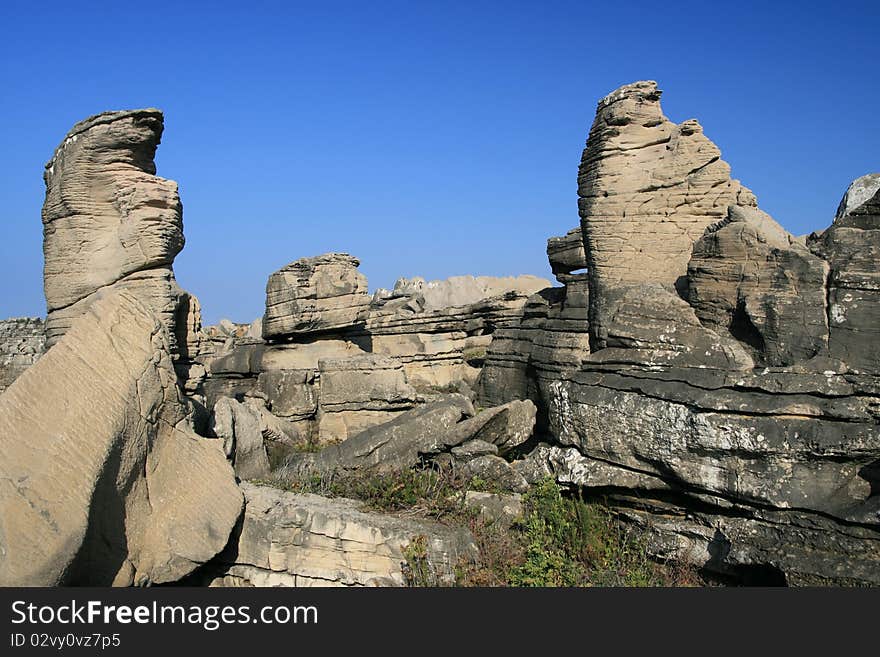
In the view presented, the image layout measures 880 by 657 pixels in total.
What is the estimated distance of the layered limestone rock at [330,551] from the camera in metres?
5.18

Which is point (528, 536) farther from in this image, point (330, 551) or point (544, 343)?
point (544, 343)

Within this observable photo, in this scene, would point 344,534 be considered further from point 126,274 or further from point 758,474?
point 126,274

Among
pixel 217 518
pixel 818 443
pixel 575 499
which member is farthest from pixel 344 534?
pixel 818 443

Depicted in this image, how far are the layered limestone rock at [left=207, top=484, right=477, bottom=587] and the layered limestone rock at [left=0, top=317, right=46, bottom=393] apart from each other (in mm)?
11909

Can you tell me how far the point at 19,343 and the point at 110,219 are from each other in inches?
411

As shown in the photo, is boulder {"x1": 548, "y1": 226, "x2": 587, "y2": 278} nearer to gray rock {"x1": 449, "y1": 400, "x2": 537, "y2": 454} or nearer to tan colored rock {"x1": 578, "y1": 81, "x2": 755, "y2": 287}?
tan colored rock {"x1": 578, "y1": 81, "x2": 755, "y2": 287}

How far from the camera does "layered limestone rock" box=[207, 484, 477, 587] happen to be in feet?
17.0

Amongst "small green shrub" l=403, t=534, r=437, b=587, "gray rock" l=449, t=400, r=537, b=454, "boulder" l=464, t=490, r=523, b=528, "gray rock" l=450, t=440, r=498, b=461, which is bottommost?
"small green shrub" l=403, t=534, r=437, b=587

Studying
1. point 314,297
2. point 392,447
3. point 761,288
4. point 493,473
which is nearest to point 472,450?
point 493,473

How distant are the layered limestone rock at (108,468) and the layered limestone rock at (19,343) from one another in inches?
461

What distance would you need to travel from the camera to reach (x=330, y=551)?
5254 mm

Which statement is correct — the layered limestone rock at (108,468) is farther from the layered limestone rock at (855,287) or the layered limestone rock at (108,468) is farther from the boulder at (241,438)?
the layered limestone rock at (855,287)

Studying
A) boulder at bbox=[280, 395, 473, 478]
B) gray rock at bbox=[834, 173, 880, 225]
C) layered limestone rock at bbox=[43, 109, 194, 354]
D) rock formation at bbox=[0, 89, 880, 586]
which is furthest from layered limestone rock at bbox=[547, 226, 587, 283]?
layered limestone rock at bbox=[43, 109, 194, 354]

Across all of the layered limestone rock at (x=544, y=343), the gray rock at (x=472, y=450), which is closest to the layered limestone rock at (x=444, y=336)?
the layered limestone rock at (x=544, y=343)
